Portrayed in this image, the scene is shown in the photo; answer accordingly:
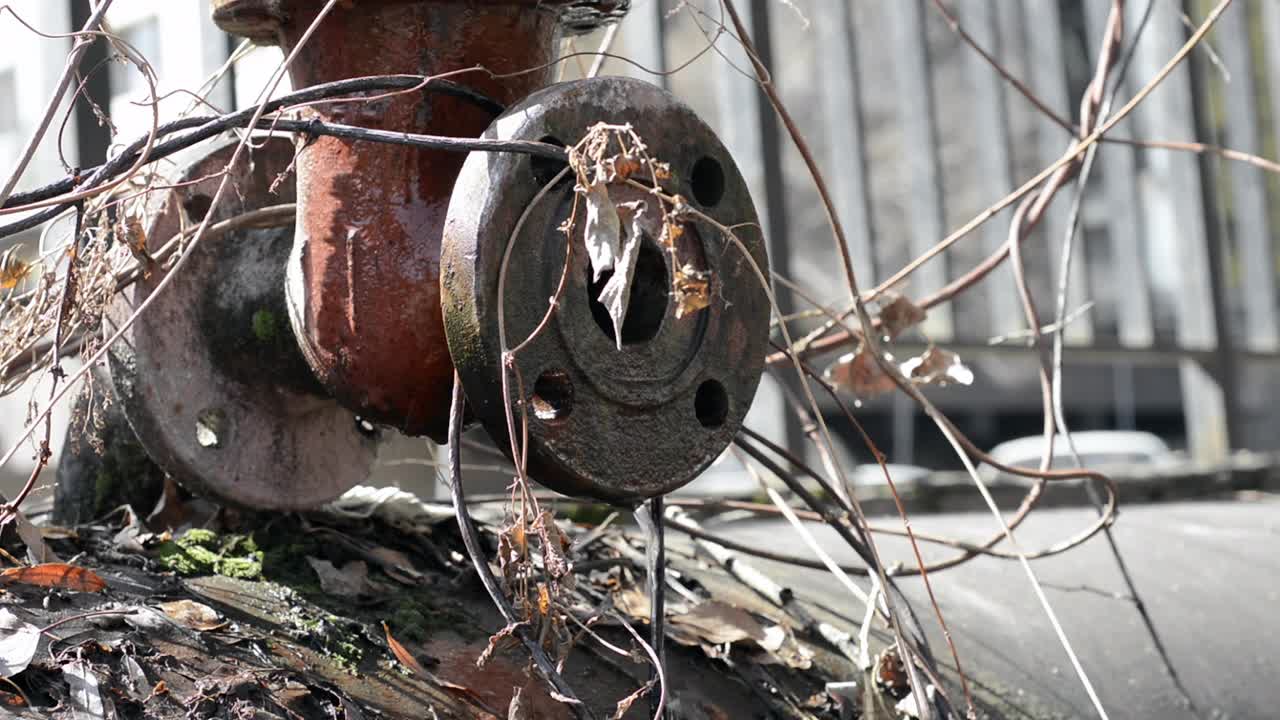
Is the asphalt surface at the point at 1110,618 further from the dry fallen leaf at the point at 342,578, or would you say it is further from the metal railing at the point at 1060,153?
the metal railing at the point at 1060,153

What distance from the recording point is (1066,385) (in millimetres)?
14969

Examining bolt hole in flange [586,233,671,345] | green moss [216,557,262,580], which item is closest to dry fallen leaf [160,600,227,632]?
green moss [216,557,262,580]

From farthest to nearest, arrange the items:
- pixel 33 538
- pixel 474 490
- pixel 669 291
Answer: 1. pixel 474 490
2. pixel 33 538
3. pixel 669 291

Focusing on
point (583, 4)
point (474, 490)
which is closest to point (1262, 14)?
point (474, 490)

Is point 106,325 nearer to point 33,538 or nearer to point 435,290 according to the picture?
point 33,538

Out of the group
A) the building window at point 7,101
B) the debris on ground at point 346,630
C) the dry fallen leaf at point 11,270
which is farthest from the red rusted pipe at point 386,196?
the building window at point 7,101

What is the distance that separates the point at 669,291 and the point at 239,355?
1.93ft

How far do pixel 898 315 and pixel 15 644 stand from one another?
1.29 metres

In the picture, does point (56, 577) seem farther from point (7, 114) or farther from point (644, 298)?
point (7, 114)

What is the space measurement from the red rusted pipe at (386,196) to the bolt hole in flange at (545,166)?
15 centimetres

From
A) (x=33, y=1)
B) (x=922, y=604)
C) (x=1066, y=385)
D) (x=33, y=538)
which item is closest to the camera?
(x=33, y=538)

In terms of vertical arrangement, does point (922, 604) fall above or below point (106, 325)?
below

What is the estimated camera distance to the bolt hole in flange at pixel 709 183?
1.38 meters

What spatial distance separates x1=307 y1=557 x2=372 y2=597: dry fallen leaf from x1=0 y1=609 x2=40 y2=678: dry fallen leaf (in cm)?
38
